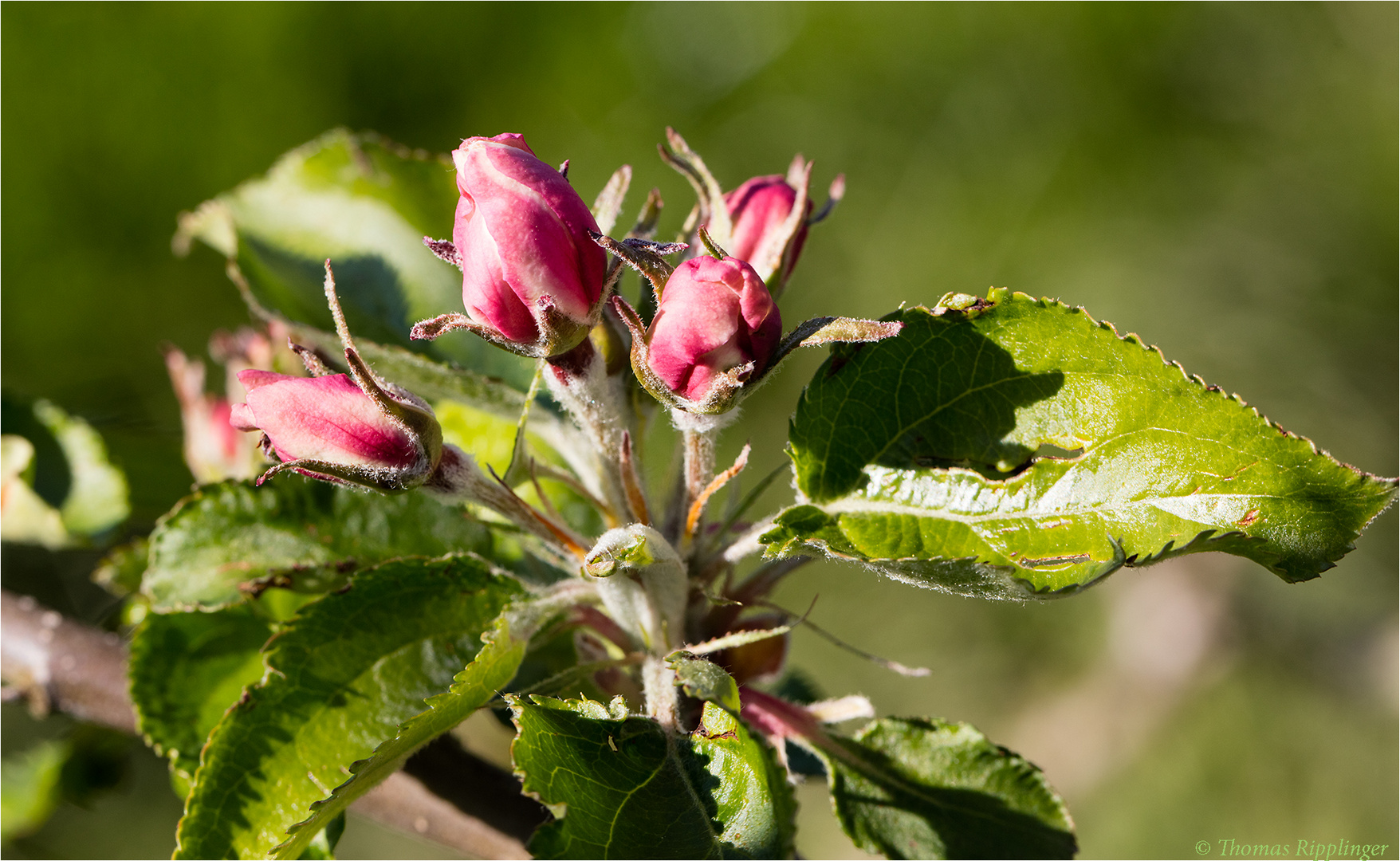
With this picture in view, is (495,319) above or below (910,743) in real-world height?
above

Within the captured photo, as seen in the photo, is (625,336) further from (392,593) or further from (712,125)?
(712,125)

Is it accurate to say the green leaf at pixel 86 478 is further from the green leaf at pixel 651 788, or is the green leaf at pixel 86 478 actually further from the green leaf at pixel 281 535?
the green leaf at pixel 651 788

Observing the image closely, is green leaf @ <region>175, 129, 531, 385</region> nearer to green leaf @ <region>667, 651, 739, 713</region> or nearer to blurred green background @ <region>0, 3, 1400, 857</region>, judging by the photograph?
green leaf @ <region>667, 651, 739, 713</region>

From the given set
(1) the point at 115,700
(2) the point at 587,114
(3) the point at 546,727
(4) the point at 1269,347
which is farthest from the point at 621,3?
(3) the point at 546,727

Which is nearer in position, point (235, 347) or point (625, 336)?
point (625, 336)

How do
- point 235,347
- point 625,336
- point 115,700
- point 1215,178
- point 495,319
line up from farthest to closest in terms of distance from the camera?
point 1215,178 → point 235,347 → point 115,700 → point 625,336 → point 495,319

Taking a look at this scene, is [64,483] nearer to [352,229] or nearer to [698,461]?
[352,229]

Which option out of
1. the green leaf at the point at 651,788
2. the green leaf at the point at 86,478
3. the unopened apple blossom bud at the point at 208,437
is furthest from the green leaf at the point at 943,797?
the green leaf at the point at 86,478
